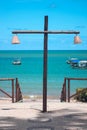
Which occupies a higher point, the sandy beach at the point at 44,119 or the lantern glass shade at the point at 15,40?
the lantern glass shade at the point at 15,40

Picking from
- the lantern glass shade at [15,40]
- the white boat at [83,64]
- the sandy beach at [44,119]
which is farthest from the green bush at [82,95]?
the white boat at [83,64]

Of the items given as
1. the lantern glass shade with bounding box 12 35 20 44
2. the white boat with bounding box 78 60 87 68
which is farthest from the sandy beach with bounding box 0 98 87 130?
the white boat with bounding box 78 60 87 68

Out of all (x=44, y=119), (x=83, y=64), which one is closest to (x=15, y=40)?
(x=44, y=119)

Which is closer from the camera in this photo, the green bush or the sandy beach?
the sandy beach

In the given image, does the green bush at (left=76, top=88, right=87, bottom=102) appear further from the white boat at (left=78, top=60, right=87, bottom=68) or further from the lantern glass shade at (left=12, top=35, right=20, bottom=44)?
the white boat at (left=78, top=60, right=87, bottom=68)

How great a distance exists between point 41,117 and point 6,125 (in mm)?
1405

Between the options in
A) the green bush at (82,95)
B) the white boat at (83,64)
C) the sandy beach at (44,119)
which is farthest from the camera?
the white boat at (83,64)

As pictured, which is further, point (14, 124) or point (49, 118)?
point (49, 118)

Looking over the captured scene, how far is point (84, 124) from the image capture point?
10312mm

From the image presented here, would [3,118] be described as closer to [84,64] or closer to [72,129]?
[72,129]

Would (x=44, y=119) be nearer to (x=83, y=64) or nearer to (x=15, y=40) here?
(x=15, y=40)

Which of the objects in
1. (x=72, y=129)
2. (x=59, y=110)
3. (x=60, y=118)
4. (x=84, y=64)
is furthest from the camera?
(x=84, y=64)

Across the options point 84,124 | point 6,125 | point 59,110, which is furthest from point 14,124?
point 59,110

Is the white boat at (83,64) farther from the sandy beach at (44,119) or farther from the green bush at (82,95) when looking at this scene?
the sandy beach at (44,119)
